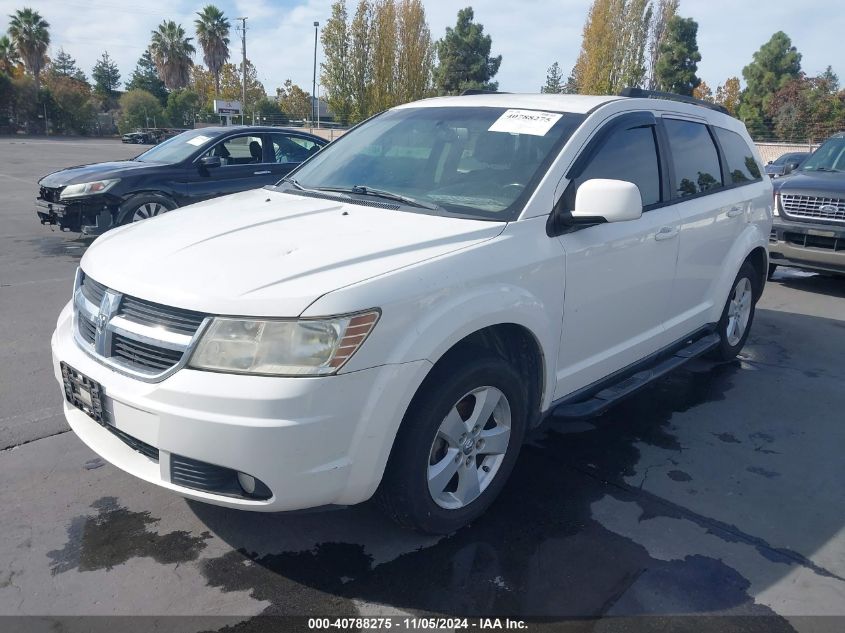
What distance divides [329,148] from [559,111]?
1.50 meters

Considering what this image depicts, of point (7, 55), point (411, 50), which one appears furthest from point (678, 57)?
point (7, 55)

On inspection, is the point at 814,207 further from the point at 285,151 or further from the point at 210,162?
the point at 210,162

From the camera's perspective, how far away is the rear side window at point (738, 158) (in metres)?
4.91

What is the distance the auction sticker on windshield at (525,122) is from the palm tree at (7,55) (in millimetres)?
72974

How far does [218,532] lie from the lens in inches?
119

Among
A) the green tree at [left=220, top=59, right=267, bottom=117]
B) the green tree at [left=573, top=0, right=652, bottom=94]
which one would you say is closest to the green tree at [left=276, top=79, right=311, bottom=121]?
the green tree at [left=220, top=59, right=267, bottom=117]

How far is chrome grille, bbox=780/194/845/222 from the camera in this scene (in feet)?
25.2

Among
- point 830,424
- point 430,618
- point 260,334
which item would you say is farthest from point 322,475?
point 830,424

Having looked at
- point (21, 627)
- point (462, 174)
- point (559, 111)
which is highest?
point (559, 111)

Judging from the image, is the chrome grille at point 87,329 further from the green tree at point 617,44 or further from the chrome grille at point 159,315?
the green tree at point 617,44

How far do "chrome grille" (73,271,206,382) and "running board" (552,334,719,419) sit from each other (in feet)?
5.98

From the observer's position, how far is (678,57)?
141 feet

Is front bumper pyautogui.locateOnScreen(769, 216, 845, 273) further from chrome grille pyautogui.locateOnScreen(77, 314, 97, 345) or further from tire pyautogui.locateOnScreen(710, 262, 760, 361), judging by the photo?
chrome grille pyautogui.locateOnScreen(77, 314, 97, 345)

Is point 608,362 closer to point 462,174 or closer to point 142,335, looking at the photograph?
point 462,174
